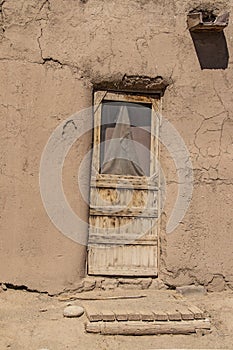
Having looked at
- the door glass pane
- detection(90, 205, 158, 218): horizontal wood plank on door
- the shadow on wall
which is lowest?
detection(90, 205, 158, 218): horizontal wood plank on door

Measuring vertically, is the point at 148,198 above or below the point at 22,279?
above

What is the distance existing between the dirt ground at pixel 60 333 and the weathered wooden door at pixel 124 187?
31.5 inches

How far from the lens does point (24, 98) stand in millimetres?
5578

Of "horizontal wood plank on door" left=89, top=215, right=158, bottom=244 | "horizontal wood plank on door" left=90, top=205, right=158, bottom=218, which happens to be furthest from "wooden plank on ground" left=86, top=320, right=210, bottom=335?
"horizontal wood plank on door" left=90, top=205, right=158, bottom=218

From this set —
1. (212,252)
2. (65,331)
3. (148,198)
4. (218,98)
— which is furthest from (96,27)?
(65,331)

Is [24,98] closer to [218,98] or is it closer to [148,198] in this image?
[148,198]

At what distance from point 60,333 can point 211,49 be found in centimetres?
332

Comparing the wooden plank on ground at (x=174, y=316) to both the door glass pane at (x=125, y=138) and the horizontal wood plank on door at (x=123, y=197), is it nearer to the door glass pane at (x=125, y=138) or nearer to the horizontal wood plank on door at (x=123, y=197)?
the horizontal wood plank on door at (x=123, y=197)

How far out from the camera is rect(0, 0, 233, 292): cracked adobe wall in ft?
18.1

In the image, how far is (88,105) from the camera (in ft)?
18.9

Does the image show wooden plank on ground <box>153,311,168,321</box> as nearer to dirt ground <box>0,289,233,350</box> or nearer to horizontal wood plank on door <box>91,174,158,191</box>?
dirt ground <box>0,289,233,350</box>

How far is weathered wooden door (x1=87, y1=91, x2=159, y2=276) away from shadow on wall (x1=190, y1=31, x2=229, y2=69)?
67 centimetres

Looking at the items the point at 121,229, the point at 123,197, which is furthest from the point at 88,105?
the point at 121,229

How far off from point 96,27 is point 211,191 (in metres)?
2.08
